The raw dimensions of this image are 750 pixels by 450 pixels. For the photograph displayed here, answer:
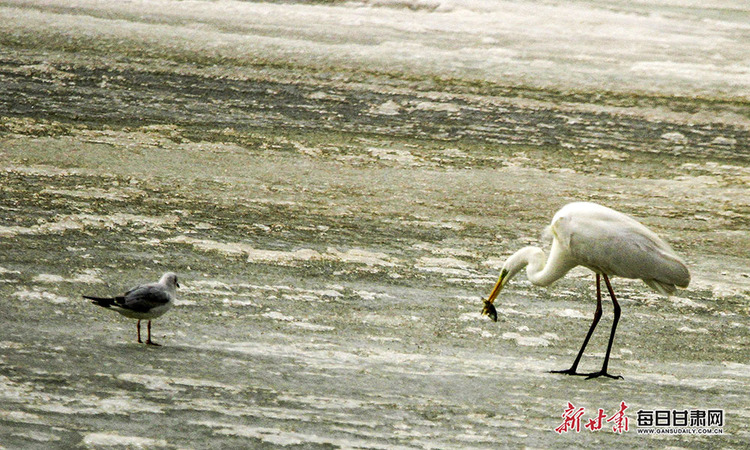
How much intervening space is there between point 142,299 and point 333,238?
2513 mm

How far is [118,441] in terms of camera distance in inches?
171

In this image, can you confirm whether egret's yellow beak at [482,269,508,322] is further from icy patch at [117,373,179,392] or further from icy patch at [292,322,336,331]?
icy patch at [117,373,179,392]

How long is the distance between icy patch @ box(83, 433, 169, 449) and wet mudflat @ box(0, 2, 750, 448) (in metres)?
0.01

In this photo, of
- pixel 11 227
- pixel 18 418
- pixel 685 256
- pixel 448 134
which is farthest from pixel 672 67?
pixel 18 418

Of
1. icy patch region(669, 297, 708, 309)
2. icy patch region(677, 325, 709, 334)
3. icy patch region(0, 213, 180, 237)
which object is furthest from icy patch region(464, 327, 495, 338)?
icy patch region(0, 213, 180, 237)

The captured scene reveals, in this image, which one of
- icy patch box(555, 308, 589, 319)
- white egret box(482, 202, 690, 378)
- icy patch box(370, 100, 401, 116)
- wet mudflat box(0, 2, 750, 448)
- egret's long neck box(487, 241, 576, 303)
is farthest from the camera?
icy patch box(370, 100, 401, 116)

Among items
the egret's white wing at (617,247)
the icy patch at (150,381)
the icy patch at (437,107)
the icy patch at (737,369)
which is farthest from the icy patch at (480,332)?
the icy patch at (437,107)

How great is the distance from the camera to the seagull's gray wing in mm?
5230

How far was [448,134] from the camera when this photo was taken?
10.5m

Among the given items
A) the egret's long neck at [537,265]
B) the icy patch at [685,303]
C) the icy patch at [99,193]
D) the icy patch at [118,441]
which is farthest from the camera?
the icy patch at [99,193]

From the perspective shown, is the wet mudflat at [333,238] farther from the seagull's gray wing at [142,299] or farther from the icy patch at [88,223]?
the seagull's gray wing at [142,299]

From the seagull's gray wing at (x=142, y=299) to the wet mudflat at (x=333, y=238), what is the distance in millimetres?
263

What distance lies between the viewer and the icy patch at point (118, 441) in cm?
432

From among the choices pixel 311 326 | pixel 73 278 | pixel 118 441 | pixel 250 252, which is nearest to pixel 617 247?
pixel 311 326
